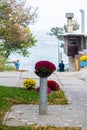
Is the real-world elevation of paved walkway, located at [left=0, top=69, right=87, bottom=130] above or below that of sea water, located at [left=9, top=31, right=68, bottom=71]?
above

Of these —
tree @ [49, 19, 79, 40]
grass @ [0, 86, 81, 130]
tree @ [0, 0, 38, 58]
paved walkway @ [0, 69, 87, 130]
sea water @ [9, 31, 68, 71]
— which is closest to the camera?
paved walkway @ [0, 69, 87, 130]

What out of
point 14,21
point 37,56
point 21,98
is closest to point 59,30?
point 37,56

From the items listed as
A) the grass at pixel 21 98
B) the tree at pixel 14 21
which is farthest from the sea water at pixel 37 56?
the grass at pixel 21 98

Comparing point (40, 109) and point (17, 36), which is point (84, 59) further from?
point (40, 109)

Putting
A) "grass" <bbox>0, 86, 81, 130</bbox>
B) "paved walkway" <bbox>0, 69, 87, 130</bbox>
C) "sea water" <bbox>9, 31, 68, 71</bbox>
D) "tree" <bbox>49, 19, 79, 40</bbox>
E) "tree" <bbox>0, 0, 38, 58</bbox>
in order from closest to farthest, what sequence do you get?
"paved walkway" <bbox>0, 69, 87, 130</bbox> < "grass" <bbox>0, 86, 81, 130</bbox> < "tree" <bbox>0, 0, 38, 58</bbox> < "sea water" <bbox>9, 31, 68, 71</bbox> < "tree" <bbox>49, 19, 79, 40</bbox>

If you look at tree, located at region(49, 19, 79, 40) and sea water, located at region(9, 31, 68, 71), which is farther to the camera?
tree, located at region(49, 19, 79, 40)

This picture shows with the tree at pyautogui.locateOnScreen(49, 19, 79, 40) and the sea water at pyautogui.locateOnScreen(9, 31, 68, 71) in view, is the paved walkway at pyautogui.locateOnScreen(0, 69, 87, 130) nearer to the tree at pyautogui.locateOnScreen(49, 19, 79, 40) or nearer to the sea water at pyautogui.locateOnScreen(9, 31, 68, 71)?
the sea water at pyautogui.locateOnScreen(9, 31, 68, 71)

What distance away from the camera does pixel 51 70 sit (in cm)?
924

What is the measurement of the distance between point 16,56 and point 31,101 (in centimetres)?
2843

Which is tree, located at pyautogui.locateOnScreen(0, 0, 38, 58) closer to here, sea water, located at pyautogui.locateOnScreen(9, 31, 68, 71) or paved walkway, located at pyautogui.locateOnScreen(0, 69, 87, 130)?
sea water, located at pyautogui.locateOnScreen(9, 31, 68, 71)

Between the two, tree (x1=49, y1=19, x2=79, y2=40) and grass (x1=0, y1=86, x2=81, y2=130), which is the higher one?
grass (x1=0, y1=86, x2=81, y2=130)

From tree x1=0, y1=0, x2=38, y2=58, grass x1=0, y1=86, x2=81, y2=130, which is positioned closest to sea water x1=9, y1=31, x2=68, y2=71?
tree x1=0, y1=0, x2=38, y2=58

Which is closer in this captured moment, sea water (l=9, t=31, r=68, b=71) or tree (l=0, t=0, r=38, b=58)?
tree (l=0, t=0, r=38, b=58)

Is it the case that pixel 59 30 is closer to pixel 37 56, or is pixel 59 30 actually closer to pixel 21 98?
pixel 37 56
